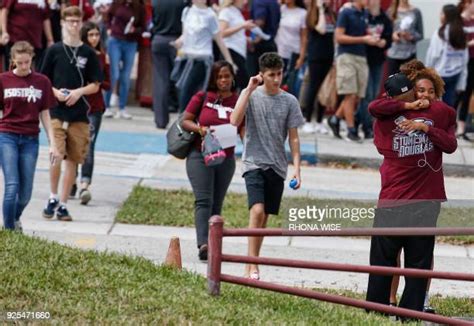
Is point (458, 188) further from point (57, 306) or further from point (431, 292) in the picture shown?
point (57, 306)

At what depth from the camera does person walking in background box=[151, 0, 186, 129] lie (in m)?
16.9

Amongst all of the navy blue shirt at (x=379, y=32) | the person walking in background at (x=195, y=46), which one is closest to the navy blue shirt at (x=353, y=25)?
the navy blue shirt at (x=379, y=32)

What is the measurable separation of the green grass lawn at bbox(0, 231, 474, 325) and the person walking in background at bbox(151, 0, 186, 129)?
780 centimetres

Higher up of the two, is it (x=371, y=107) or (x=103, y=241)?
(x=371, y=107)

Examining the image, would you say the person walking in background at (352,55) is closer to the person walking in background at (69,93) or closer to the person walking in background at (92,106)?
the person walking in background at (92,106)

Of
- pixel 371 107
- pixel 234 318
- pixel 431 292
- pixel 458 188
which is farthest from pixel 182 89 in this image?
pixel 234 318

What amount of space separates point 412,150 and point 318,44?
854 centimetres

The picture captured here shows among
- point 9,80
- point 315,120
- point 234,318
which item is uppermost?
point 9,80

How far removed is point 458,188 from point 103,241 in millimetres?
4329

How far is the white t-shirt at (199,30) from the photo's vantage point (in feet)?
52.6

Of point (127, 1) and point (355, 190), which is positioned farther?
point (127, 1)

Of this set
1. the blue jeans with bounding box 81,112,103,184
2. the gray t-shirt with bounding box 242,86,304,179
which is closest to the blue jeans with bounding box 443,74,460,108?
the blue jeans with bounding box 81,112,103,184

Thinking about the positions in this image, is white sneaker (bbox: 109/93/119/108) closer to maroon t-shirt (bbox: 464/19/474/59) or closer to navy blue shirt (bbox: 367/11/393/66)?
navy blue shirt (bbox: 367/11/393/66)

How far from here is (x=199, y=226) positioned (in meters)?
11.1
